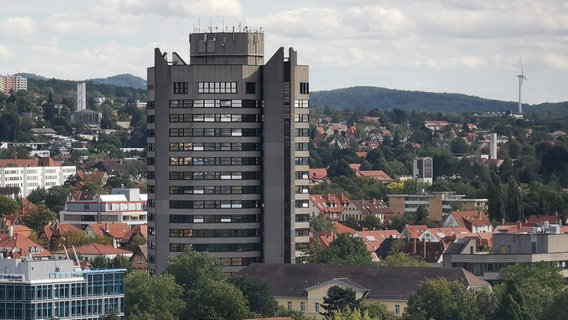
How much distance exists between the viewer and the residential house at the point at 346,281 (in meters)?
139

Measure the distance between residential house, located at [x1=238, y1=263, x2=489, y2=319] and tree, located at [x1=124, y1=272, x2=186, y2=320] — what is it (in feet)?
25.2

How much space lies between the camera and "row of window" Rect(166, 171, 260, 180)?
15138 cm

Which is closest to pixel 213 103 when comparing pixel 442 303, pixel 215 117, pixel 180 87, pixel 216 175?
pixel 215 117

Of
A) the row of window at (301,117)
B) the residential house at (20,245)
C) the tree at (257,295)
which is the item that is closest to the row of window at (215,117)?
the row of window at (301,117)

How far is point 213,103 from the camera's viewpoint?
151 metres

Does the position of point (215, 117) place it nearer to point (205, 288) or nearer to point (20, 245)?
point (205, 288)

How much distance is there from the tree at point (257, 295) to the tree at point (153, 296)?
343cm

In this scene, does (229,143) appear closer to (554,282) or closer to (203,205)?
(203,205)

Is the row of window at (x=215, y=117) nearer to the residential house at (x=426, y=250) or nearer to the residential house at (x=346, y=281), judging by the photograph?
the residential house at (x=346, y=281)

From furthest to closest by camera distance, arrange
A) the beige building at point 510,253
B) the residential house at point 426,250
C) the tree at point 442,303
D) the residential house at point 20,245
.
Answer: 1. the residential house at point 426,250
2. the residential house at point 20,245
3. the beige building at point 510,253
4. the tree at point 442,303

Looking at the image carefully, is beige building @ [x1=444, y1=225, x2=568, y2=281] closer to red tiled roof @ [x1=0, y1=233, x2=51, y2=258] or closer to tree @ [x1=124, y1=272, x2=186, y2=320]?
tree @ [x1=124, y1=272, x2=186, y2=320]

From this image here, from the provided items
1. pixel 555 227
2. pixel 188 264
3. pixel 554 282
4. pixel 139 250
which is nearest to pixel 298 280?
pixel 188 264

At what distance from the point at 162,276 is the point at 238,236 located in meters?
13.9

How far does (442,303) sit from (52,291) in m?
23.1
